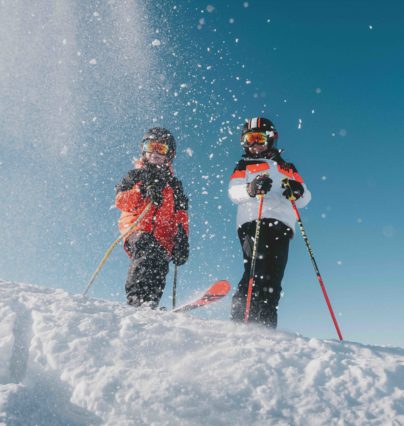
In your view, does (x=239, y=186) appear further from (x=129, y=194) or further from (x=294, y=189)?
(x=129, y=194)

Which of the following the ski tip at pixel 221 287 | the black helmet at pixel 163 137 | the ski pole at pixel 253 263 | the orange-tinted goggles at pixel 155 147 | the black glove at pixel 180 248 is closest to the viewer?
the ski pole at pixel 253 263

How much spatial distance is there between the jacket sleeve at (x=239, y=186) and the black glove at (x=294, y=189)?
412mm

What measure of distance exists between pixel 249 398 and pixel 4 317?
5.48 ft

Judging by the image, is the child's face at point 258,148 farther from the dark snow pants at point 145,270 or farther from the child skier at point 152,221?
the dark snow pants at point 145,270

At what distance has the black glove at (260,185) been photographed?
4.30 m

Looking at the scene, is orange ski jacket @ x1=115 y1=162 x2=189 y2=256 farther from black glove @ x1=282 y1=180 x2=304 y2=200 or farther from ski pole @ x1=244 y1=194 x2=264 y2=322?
black glove @ x1=282 y1=180 x2=304 y2=200

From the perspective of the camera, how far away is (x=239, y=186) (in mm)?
4664

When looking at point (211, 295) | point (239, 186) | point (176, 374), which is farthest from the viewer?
point (211, 295)

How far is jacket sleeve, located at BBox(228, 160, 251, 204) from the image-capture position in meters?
4.61

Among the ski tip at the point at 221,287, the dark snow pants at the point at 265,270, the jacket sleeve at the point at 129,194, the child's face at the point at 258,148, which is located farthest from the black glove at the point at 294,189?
the jacket sleeve at the point at 129,194

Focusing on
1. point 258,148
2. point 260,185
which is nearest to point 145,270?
point 260,185

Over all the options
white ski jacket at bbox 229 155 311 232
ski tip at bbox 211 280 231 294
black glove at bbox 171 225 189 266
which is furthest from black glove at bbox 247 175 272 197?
ski tip at bbox 211 280 231 294

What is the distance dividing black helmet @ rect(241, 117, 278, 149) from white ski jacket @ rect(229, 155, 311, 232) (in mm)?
325

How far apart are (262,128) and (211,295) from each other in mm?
2162
